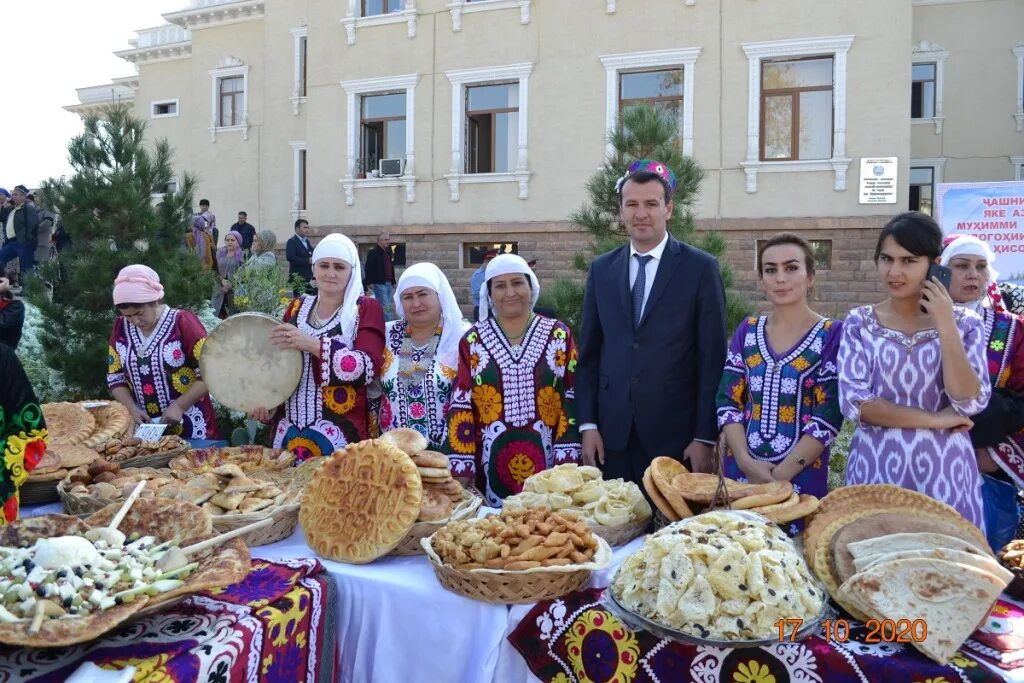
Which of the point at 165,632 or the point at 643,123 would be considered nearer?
the point at 165,632

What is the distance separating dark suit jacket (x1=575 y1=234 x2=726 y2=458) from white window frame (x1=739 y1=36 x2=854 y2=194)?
38.1 feet

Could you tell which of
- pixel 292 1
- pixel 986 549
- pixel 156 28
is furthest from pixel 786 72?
pixel 156 28

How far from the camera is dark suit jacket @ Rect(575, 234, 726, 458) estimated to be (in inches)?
119

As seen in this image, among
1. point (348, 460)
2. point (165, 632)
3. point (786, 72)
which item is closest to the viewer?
point (165, 632)

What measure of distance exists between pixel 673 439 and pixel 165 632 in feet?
6.40

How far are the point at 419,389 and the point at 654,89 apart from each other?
40.5 ft

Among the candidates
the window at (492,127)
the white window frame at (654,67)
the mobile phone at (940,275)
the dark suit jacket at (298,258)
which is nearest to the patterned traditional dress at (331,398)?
the mobile phone at (940,275)

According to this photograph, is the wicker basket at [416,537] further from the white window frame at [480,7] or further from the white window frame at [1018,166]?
the white window frame at [1018,166]

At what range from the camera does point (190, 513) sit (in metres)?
2.09

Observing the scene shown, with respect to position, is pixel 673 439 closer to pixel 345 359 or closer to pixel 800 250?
pixel 800 250

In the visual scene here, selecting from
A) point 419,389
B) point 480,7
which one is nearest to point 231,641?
point 419,389

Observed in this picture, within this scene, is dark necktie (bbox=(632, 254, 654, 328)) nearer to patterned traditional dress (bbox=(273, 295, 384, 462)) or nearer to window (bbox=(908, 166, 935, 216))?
patterned traditional dress (bbox=(273, 295, 384, 462))

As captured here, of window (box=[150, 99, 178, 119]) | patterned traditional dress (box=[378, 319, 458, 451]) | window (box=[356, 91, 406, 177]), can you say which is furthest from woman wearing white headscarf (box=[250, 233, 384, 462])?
window (box=[150, 99, 178, 119])

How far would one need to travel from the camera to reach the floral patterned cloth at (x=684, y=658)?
5.37ft
